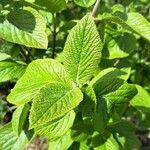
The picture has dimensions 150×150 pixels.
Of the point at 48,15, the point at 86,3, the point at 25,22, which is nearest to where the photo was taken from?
the point at 25,22

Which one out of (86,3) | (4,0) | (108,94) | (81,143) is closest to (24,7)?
(4,0)

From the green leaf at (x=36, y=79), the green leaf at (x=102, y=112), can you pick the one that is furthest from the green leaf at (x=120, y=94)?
the green leaf at (x=36, y=79)

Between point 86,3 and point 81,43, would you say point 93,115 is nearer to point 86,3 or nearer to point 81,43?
point 81,43

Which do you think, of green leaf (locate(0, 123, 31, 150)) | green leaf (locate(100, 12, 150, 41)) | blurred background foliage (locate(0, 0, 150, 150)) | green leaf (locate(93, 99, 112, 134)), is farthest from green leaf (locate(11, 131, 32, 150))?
green leaf (locate(100, 12, 150, 41))

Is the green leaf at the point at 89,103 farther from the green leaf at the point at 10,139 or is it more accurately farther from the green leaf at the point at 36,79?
the green leaf at the point at 10,139

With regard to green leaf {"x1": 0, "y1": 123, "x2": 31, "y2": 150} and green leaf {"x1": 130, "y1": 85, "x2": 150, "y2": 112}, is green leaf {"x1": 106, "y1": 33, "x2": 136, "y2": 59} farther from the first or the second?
green leaf {"x1": 0, "y1": 123, "x2": 31, "y2": 150}

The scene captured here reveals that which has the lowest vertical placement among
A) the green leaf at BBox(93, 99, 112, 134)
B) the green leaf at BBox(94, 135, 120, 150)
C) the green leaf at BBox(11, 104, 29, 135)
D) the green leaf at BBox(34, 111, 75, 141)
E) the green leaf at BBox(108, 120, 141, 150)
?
the green leaf at BBox(108, 120, 141, 150)

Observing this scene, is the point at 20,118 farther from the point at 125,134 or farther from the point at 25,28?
the point at 125,134
